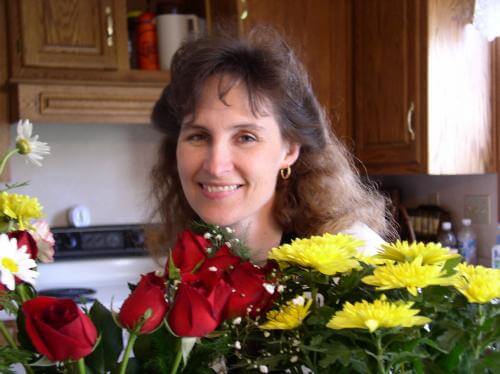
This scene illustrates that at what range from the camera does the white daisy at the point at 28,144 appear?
0.62 meters

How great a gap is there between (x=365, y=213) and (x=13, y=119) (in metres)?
1.63

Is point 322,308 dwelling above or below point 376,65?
below

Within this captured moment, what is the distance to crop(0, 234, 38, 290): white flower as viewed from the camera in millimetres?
403

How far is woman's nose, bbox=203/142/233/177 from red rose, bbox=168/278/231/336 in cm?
57

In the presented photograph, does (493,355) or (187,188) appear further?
(187,188)

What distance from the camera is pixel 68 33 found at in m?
2.31

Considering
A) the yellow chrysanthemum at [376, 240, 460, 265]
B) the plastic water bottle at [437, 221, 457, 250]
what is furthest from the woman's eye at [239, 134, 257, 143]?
the plastic water bottle at [437, 221, 457, 250]

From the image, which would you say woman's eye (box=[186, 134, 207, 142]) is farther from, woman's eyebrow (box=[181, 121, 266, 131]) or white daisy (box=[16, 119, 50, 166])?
white daisy (box=[16, 119, 50, 166])

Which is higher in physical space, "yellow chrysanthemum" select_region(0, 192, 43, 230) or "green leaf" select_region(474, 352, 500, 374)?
"yellow chrysanthemum" select_region(0, 192, 43, 230)

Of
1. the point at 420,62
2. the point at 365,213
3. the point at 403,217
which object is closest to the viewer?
the point at 365,213

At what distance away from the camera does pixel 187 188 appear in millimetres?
1018

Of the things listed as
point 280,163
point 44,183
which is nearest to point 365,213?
point 280,163

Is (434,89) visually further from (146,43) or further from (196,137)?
(196,137)

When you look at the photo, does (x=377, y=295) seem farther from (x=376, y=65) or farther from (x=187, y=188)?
(x=376, y=65)
